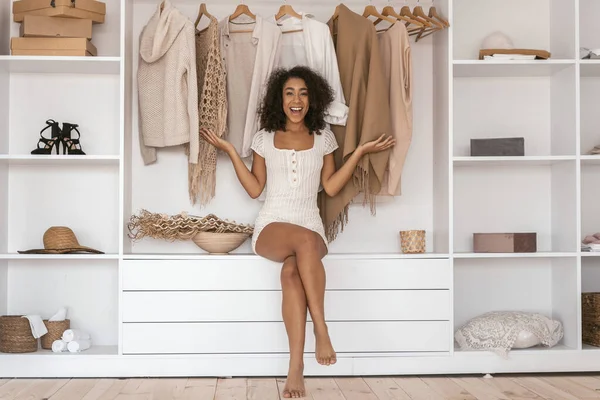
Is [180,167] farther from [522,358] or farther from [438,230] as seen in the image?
[522,358]

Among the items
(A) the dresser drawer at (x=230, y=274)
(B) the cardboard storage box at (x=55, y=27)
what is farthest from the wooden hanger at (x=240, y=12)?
(A) the dresser drawer at (x=230, y=274)

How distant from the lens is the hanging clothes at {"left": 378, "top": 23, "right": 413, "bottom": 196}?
3.55m

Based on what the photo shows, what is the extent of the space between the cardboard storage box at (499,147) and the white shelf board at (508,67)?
0.34 meters

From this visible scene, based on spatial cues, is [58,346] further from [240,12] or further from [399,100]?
[399,100]

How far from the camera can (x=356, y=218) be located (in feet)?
12.6

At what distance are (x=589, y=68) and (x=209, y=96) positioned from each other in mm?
1773

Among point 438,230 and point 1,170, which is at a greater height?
point 1,170

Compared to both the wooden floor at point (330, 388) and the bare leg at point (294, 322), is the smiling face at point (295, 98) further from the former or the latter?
the wooden floor at point (330, 388)

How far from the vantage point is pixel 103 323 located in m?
3.75

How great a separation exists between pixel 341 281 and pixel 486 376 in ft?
2.43

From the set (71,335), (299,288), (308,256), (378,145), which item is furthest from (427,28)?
(71,335)

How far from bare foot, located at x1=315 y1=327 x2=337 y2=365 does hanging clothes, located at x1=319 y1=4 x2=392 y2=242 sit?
0.77m

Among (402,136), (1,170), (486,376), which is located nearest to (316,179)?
(402,136)

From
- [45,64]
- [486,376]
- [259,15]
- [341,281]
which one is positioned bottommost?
[486,376]
